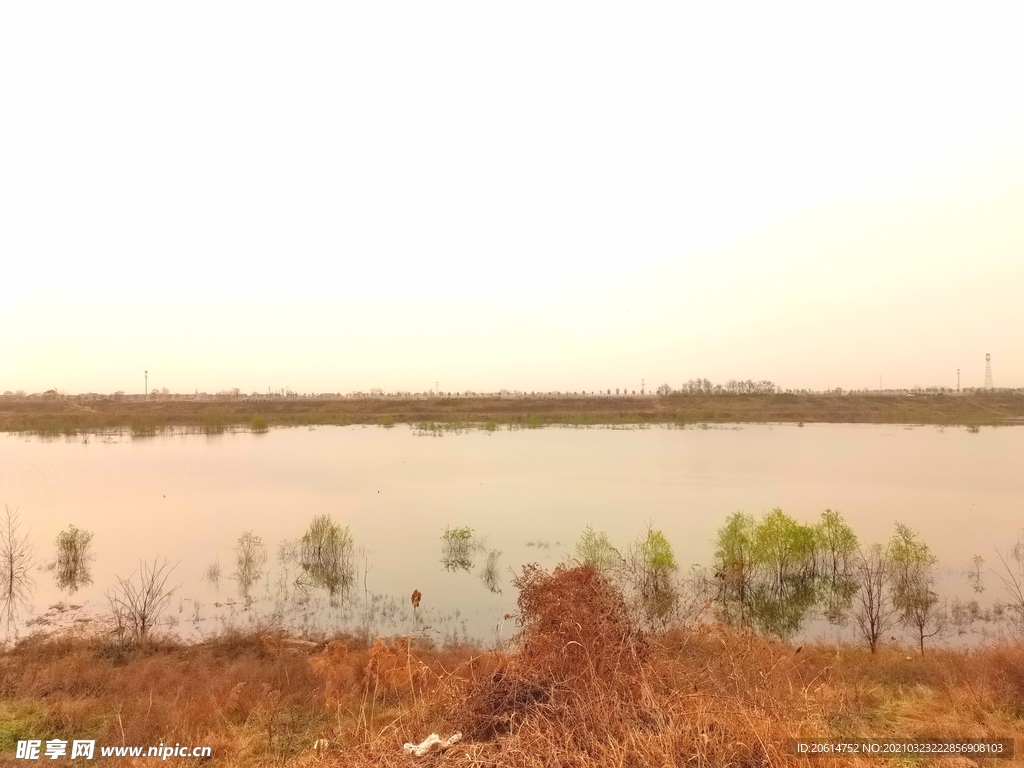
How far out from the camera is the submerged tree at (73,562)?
12.3 metres

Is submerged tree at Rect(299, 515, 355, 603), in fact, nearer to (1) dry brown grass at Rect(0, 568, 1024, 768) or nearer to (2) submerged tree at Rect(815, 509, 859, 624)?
(1) dry brown grass at Rect(0, 568, 1024, 768)

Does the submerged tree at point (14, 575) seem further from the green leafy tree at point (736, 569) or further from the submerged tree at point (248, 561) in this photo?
the green leafy tree at point (736, 569)

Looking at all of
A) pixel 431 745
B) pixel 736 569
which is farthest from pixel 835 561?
pixel 431 745

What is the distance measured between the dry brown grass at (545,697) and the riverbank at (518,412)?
43541 mm

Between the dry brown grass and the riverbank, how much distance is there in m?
43.5

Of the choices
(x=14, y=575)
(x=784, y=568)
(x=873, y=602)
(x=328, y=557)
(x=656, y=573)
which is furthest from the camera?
(x=328, y=557)

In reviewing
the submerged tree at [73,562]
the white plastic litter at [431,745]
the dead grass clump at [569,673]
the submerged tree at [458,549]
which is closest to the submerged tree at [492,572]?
the submerged tree at [458,549]

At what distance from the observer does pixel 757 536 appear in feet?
41.1

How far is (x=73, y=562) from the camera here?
514 inches

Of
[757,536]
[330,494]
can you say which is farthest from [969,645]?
[330,494]

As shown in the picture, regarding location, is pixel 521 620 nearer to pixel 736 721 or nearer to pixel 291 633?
pixel 736 721

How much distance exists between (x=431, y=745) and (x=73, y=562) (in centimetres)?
1341

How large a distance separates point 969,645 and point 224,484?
2289cm

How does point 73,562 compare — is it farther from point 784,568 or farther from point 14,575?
point 784,568
